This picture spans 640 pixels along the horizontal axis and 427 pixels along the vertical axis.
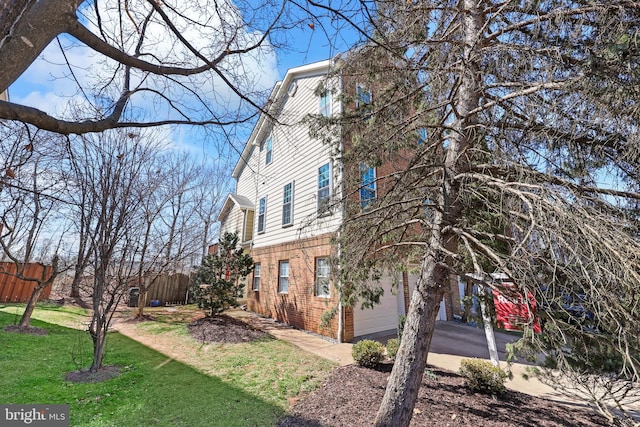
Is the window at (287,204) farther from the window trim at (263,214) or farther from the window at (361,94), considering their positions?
the window at (361,94)

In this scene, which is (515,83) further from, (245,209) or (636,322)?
(245,209)

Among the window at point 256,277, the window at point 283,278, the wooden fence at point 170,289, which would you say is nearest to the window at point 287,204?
the window at point 283,278

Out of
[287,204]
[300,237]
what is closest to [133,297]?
[287,204]

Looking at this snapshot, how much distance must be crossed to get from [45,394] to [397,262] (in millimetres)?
Result: 5758

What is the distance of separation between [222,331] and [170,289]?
930cm

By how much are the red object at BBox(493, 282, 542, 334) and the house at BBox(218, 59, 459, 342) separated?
2026 millimetres

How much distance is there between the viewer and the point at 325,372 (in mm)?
5723

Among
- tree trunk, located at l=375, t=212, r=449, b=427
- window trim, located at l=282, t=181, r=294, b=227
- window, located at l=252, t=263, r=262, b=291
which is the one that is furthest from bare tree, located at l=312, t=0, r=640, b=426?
window, located at l=252, t=263, r=262, b=291

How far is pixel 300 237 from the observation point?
344 inches

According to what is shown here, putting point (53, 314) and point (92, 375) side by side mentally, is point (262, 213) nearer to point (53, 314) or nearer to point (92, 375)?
point (53, 314)

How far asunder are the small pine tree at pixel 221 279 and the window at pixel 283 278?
4.72 feet

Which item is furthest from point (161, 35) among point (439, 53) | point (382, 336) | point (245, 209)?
point (245, 209)

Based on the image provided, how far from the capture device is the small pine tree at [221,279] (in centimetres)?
1042

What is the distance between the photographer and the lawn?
3.91 meters
